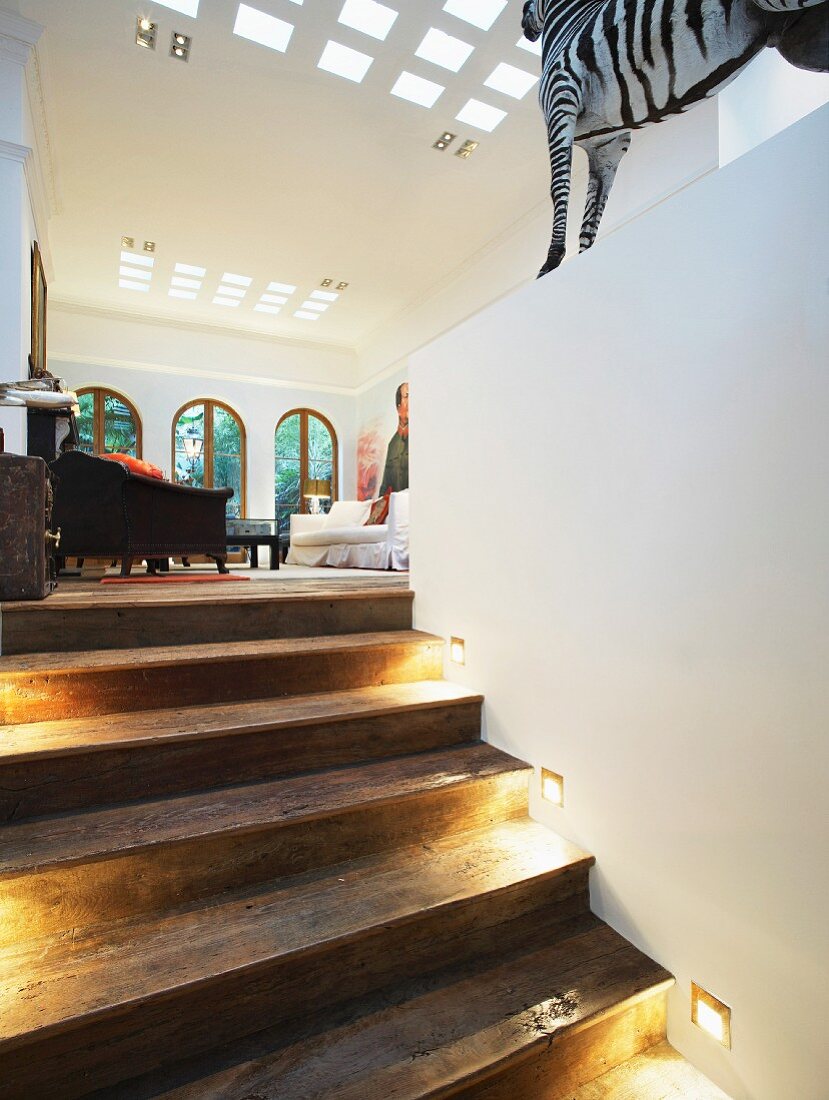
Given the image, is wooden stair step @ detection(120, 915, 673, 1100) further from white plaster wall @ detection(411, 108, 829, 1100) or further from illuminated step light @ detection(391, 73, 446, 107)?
illuminated step light @ detection(391, 73, 446, 107)

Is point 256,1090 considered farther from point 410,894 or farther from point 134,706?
point 134,706

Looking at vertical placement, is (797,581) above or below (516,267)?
below

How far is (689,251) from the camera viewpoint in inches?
54.1

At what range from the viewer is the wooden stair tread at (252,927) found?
42.9 inches

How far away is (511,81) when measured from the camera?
4.29m

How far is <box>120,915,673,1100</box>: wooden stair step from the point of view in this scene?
1.09 m

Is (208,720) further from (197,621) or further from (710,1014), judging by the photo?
(710,1014)

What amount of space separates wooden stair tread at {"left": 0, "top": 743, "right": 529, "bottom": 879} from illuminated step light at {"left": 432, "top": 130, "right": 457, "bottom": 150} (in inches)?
192

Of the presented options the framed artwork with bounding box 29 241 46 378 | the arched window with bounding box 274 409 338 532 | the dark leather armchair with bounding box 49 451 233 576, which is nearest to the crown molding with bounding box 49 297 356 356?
the arched window with bounding box 274 409 338 532

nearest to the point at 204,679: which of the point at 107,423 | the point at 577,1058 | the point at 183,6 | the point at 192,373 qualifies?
the point at 577,1058

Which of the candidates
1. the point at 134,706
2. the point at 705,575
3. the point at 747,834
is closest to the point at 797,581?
the point at 705,575

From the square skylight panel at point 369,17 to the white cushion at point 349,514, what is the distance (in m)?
4.04

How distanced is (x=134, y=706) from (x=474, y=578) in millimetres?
1182

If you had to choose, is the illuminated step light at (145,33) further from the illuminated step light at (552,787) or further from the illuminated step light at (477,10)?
the illuminated step light at (552,787)
